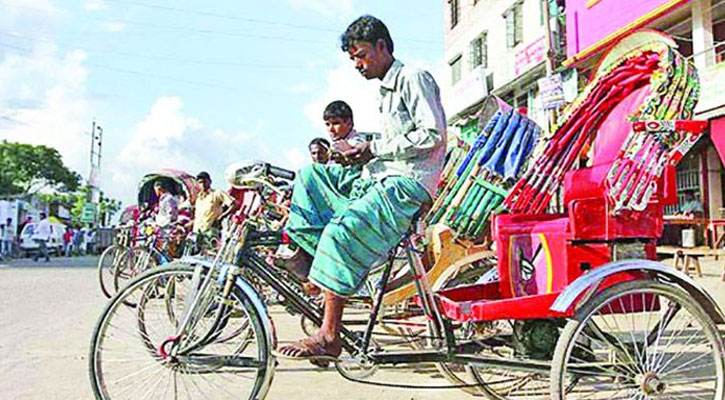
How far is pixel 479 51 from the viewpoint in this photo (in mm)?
25797

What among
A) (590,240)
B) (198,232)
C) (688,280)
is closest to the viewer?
(688,280)

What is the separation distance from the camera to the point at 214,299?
3.12m

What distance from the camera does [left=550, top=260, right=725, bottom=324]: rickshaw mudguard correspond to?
292 cm

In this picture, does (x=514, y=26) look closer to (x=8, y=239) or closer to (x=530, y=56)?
(x=530, y=56)

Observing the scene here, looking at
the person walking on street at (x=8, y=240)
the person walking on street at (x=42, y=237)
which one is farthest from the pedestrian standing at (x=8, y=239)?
the person walking on street at (x=42, y=237)

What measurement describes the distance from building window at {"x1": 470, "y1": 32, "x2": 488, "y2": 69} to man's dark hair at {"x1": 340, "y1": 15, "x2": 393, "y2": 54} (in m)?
22.4

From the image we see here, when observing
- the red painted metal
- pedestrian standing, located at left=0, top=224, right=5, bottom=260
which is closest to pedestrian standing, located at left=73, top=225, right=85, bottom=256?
pedestrian standing, located at left=0, top=224, right=5, bottom=260

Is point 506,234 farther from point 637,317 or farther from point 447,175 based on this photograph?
point 447,175

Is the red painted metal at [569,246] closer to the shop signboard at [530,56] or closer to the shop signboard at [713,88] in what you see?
the shop signboard at [713,88]

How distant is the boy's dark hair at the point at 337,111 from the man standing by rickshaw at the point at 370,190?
101 centimetres

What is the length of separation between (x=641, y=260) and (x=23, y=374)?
12.6 feet

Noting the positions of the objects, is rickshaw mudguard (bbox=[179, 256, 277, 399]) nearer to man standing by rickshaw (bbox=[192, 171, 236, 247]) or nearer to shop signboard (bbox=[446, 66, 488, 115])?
man standing by rickshaw (bbox=[192, 171, 236, 247])

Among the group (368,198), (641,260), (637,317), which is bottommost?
(637,317)

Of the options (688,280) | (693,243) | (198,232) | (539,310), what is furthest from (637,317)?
(693,243)
